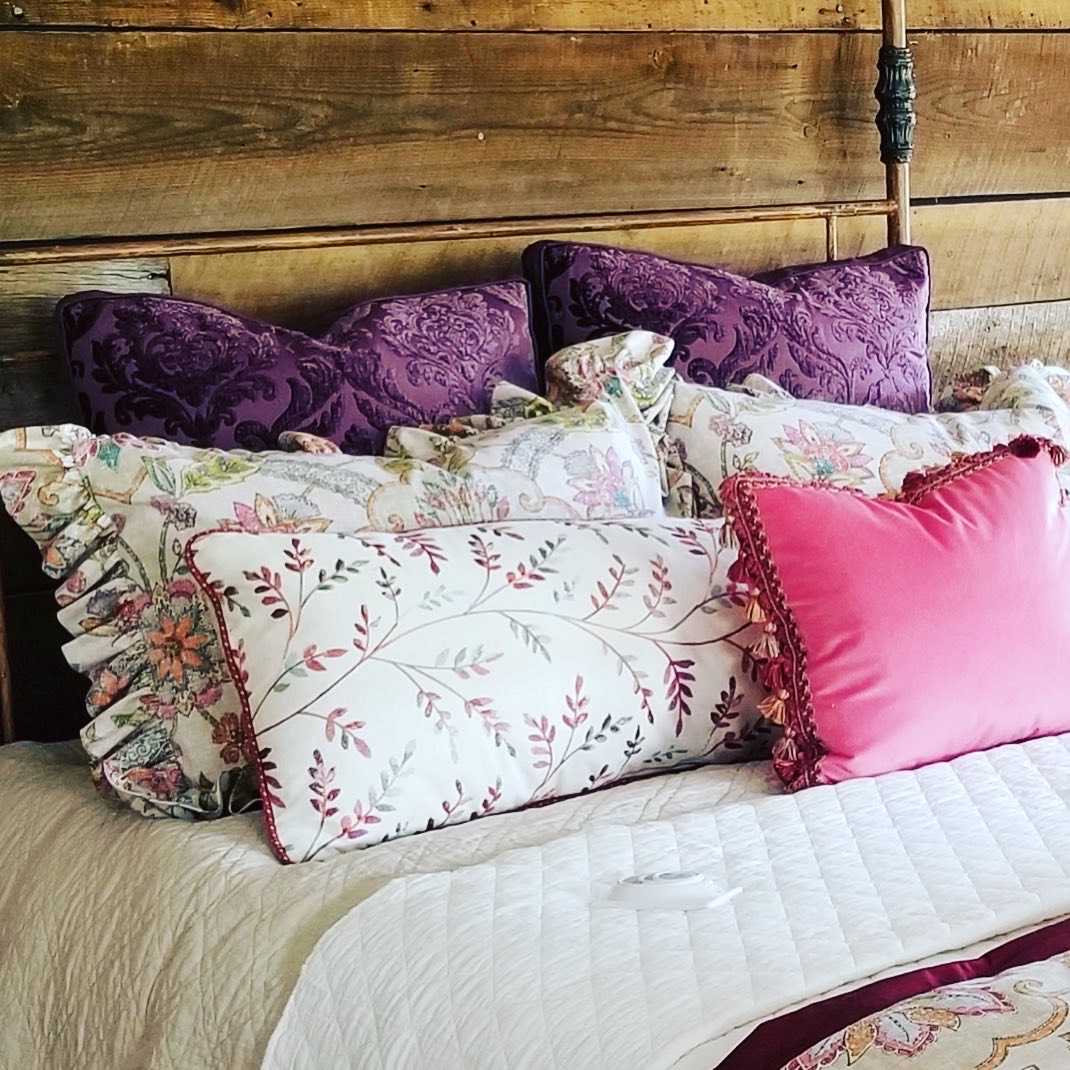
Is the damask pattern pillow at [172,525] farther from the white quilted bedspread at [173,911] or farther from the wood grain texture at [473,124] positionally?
the wood grain texture at [473,124]

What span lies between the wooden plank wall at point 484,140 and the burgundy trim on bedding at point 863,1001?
44.6 inches

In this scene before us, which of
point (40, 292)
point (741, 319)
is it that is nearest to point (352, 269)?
point (40, 292)

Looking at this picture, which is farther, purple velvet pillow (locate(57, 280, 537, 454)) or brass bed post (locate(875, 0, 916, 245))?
brass bed post (locate(875, 0, 916, 245))

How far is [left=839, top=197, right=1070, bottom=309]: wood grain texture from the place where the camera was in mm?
2246

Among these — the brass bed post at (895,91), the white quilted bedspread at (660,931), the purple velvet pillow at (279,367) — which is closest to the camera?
the white quilted bedspread at (660,931)

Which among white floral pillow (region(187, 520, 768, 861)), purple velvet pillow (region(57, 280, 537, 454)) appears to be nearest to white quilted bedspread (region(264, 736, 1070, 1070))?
white floral pillow (region(187, 520, 768, 861))

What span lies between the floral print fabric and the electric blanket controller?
20 centimetres

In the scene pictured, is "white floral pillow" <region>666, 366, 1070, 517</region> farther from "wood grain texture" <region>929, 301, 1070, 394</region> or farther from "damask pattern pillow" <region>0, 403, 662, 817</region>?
"wood grain texture" <region>929, 301, 1070, 394</region>

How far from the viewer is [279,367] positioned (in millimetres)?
1623

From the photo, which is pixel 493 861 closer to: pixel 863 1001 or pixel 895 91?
pixel 863 1001

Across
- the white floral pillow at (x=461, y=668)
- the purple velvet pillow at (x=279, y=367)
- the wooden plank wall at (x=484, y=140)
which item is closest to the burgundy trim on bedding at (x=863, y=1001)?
the white floral pillow at (x=461, y=668)

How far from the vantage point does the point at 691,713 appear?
Answer: 135 centimetres

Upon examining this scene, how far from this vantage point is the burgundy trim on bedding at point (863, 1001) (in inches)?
32.8

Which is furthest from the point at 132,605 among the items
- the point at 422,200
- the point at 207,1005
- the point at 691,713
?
the point at 422,200
